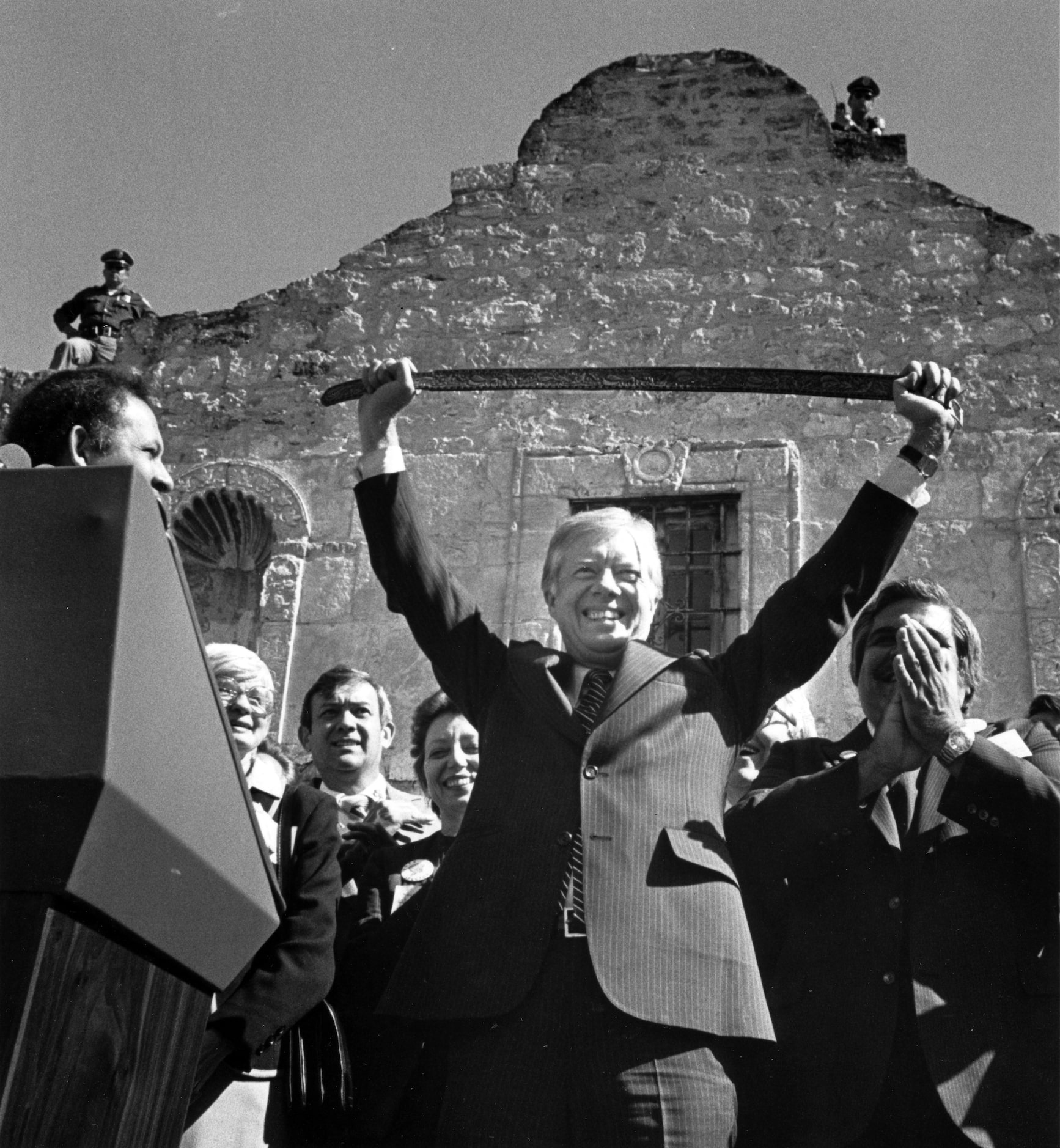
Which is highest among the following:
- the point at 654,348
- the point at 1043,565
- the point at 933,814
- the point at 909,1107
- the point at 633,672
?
the point at 654,348

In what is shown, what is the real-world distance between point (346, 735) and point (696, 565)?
3683mm

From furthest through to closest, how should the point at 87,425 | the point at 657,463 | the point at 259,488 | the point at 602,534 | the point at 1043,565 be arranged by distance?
the point at 259,488
the point at 657,463
the point at 1043,565
the point at 602,534
the point at 87,425

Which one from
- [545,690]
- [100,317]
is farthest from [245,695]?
[100,317]

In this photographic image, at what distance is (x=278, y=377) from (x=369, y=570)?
142 cm

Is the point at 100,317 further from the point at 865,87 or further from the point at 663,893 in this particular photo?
the point at 663,893

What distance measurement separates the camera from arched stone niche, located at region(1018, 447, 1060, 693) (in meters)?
6.91

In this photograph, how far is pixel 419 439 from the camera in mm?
7934

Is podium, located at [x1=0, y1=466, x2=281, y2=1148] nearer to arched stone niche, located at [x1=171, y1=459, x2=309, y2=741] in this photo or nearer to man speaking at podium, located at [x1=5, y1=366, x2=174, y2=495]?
man speaking at podium, located at [x1=5, y1=366, x2=174, y2=495]

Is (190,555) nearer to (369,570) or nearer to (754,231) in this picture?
(369,570)

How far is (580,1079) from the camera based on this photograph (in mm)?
2316

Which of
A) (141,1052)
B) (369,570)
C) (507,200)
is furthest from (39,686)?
(507,200)

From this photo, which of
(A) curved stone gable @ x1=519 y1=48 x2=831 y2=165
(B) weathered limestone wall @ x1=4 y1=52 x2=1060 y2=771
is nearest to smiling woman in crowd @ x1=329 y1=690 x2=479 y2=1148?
(B) weathered limestone wall @ x1=4 y1=52 x2=1060 y2=771

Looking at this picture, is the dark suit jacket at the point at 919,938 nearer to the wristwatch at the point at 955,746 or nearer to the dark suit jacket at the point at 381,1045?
the wristwatch at the point at 955,746

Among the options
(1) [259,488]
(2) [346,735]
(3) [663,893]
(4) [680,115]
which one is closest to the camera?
(3) [663,893]
